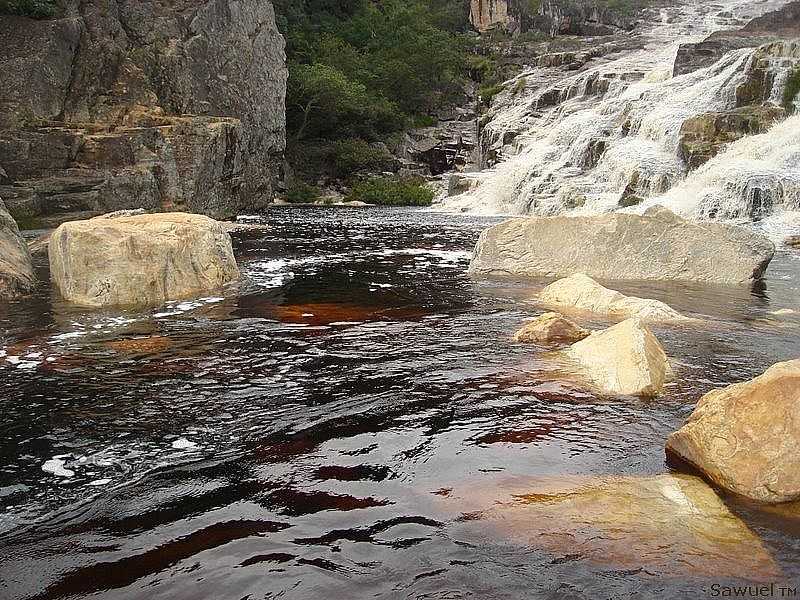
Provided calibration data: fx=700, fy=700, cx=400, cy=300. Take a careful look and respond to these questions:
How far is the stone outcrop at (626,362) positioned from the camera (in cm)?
488

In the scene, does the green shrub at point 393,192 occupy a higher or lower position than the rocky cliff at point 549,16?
lower

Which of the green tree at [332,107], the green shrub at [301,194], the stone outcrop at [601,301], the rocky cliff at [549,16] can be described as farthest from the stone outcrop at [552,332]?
the rocky cliff at [549,16]

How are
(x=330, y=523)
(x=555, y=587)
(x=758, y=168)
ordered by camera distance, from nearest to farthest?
(x=555, y=587) < (x=330, y=523) < (x=758, y=168)

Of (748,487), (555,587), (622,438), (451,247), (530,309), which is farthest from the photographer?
(451,247)

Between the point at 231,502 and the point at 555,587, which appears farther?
the point at 231,502

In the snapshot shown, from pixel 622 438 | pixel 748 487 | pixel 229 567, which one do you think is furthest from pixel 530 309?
pixel 229 567

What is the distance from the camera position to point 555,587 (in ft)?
8.82

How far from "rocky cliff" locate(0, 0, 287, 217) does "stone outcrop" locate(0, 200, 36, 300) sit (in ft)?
23.6

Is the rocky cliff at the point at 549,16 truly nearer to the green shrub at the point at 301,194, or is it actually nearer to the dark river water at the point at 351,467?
the green shrub at the point at 301,194

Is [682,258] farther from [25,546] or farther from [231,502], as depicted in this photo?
[25,546]

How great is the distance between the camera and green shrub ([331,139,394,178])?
3425 centimetres

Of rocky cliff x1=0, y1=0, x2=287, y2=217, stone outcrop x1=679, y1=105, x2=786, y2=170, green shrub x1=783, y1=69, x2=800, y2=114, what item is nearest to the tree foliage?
rocky cliff x1=0, y1=0, x2=287, y2=217

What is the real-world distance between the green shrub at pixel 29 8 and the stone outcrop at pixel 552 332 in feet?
66.7

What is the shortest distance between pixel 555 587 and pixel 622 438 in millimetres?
1595
